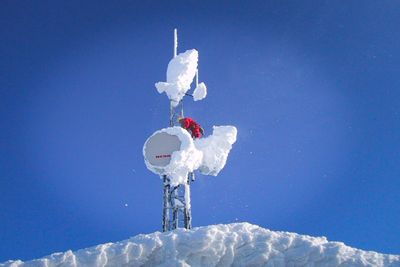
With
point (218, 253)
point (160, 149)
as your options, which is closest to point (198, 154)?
point (160, 149)

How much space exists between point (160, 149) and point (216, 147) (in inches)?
114

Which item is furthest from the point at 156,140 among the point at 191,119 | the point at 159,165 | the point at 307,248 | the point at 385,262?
the point at 385,262

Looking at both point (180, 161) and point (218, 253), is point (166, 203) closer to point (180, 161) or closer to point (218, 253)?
point (180, 161)

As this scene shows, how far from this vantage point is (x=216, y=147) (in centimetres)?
2084

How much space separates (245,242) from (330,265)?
83.4 inches

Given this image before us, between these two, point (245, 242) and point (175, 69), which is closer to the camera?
point (245, 242)

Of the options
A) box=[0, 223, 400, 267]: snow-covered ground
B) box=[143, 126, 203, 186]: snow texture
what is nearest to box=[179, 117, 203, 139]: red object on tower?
box=[143, 126, 203, 186]: snow texture

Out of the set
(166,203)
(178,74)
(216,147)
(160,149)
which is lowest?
(166,203)

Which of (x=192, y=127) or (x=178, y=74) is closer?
(x=192, y=127)

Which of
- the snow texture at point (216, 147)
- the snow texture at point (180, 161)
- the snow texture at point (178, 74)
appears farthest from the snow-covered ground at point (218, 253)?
the snow texture at point (178, 74)

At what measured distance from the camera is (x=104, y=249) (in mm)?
11055

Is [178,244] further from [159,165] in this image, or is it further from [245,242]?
[159,165]

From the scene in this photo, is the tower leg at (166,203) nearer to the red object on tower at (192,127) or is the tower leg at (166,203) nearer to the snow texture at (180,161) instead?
the snow texture at (180,161)

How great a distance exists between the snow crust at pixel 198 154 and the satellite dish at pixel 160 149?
0.35 ft
